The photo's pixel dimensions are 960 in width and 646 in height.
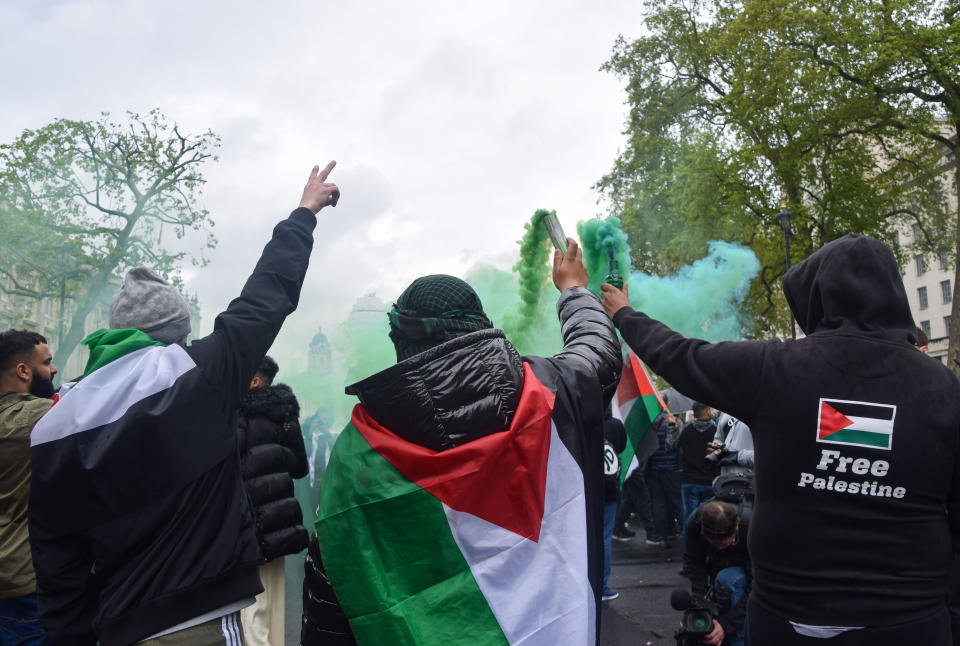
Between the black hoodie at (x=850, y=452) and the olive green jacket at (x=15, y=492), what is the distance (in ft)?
9.44

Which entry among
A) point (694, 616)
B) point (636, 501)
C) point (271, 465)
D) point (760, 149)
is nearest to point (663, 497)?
point (636, 501)

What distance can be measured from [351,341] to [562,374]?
5.40 m

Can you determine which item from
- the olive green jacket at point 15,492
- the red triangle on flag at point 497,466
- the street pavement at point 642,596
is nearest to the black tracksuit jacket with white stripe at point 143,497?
the red triangle on flag at point 497,466

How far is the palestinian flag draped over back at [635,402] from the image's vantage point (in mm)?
6062

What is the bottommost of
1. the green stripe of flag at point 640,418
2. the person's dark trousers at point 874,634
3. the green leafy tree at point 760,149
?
the person's dark trousers at point 874,634

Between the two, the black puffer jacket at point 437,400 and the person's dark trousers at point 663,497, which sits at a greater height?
the black puffer jacket at point 437,400

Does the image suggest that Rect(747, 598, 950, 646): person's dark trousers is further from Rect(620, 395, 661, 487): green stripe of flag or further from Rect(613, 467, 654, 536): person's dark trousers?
Rect(613, 467, 654, 536): person's dark trousers

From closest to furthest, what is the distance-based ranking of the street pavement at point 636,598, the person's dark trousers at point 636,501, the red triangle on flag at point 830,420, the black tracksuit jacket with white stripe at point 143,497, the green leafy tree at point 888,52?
the black tracksuit jacket with white stripe at point 143,497 → the red triangle on flag at point 830,420 → the street pavement at point 636,598 → the person's dark trousers at point 636,501 → the green leafy tree at point 888,52

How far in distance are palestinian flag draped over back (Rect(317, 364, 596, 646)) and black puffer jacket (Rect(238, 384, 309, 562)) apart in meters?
2.74

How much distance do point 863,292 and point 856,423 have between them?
42cm

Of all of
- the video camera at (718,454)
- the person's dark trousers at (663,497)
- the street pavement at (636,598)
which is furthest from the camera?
the person's dark trousers at (663,497)

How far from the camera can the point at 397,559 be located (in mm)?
1586

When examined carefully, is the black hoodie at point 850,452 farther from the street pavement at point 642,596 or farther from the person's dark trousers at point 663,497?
the person's dark trousers at point 663,497

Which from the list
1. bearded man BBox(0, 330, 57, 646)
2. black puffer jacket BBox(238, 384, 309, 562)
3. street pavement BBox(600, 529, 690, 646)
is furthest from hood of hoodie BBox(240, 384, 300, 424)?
street pavement BBox(600, 529, 690, 646)
